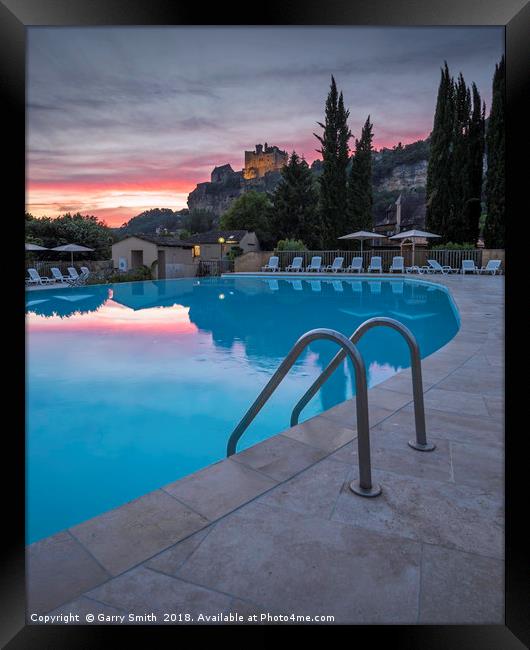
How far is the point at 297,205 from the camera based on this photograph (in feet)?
115

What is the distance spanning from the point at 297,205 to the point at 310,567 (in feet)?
115

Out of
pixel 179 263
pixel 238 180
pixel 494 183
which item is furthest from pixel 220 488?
pixel 238 180

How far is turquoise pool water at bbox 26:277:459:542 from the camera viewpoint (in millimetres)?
3658

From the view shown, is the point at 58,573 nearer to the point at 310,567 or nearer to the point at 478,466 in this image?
the point at 310,567

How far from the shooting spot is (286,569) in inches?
64.0

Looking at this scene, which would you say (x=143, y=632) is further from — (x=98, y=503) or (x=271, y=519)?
(x=98, y=503)

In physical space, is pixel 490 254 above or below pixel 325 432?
above

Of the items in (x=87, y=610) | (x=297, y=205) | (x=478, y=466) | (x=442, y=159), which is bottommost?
(x=87, y=610)

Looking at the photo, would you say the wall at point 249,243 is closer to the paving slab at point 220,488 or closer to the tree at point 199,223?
the tree at point 199,223

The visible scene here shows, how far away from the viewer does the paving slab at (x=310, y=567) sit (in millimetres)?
1455

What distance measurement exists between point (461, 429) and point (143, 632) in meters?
2.50

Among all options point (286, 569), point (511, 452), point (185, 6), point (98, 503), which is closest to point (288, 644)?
point (286, 569)

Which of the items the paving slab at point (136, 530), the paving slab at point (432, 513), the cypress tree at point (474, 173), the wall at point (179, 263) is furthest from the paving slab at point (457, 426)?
the cypress tree at point (474, 173)

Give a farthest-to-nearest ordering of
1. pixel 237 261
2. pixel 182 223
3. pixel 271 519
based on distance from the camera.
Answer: pixel 182 223 < pixel 237 261 < pixel 271 519
